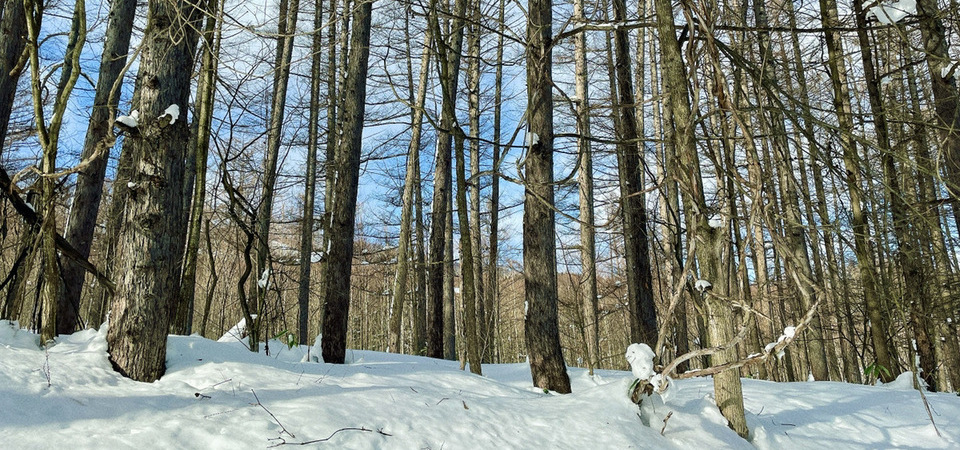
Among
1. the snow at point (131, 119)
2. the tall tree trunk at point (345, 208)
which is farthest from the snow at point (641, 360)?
the tall tree trunk at point (345, 208)

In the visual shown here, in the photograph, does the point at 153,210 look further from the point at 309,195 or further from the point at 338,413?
the point at 309,195

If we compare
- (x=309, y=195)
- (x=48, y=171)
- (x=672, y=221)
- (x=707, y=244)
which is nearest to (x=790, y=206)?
(x=672, y=221)

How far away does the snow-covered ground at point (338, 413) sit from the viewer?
213 cm

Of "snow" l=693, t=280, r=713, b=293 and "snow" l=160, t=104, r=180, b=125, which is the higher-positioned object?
"snow" l=160, t=104, r=180, b=125

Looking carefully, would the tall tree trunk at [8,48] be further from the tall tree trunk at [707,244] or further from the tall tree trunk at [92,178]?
the tall tree trunk at [707,244]

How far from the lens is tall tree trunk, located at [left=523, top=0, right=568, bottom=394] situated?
13.6 ft

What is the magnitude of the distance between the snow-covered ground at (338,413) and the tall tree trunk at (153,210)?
0.47 ft

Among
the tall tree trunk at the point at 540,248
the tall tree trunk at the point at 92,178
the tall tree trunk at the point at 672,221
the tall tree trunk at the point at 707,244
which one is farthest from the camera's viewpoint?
the tall tree trunk at the point at 92,178

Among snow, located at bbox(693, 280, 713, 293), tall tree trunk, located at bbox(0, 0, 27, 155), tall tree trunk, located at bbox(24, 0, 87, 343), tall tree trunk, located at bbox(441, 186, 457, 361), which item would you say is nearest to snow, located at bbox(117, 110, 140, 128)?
tall tree trunk, located at bbox(24, 0, 87, 343)

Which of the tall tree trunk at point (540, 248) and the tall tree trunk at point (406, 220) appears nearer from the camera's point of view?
the tall tree trunk at point (540, 248)

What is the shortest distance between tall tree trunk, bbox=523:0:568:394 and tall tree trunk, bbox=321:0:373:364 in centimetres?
190

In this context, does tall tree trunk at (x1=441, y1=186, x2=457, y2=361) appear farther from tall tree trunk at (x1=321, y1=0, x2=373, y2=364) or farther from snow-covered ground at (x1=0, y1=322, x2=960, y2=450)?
snow-covered ground at (x1=0, y1=322, x2=960, y2=450)

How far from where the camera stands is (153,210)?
2947 mm

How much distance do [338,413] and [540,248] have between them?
7.27 feet
